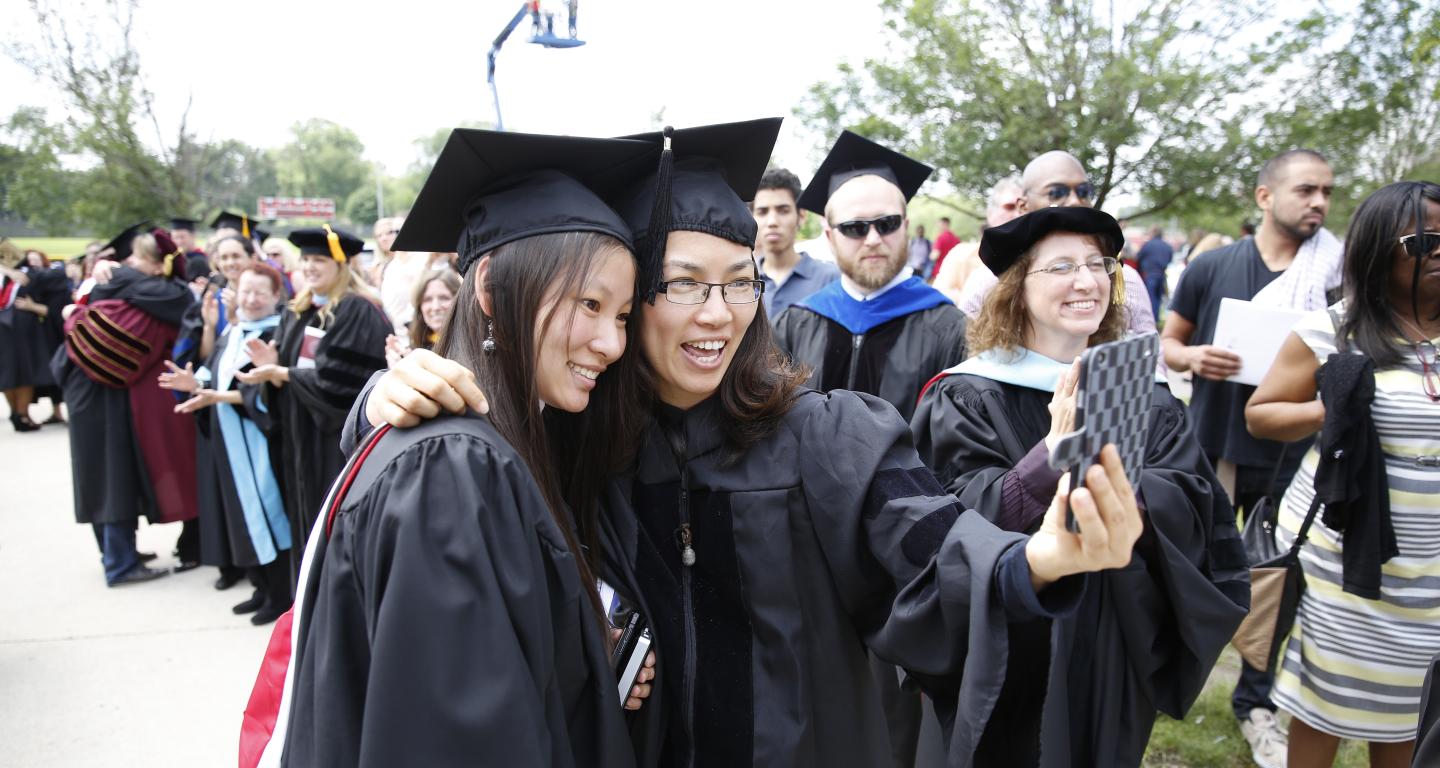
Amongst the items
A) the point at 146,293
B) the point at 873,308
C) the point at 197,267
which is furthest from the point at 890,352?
the point at 197,267

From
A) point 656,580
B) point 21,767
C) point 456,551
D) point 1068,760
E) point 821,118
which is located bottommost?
point 21,767

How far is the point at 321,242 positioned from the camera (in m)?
4.82

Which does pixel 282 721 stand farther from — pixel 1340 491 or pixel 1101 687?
pixel 1340 491

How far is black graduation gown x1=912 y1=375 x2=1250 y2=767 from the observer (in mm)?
2047

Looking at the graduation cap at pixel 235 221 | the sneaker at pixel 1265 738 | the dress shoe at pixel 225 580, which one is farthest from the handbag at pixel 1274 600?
the graduation cap at pixel 235 221

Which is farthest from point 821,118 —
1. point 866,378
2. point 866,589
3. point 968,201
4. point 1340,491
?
point 866,589

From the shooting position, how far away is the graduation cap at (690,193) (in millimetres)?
1728

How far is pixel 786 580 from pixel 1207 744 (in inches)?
112

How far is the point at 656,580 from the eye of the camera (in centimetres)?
177

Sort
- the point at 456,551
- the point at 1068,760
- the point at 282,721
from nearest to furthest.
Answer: the point at 456,551
the point at 282,721
the point at 1068,760

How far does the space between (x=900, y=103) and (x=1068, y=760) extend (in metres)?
14.6

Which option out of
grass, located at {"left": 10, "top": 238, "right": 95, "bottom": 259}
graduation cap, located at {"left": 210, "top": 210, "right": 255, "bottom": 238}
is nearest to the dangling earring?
graduation cap, located at {"left": 210, "top": 210, "right": 255, "bottom": 238}

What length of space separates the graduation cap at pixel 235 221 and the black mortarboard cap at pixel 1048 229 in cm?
630

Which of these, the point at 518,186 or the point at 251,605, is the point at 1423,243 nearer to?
the point at 518,186
